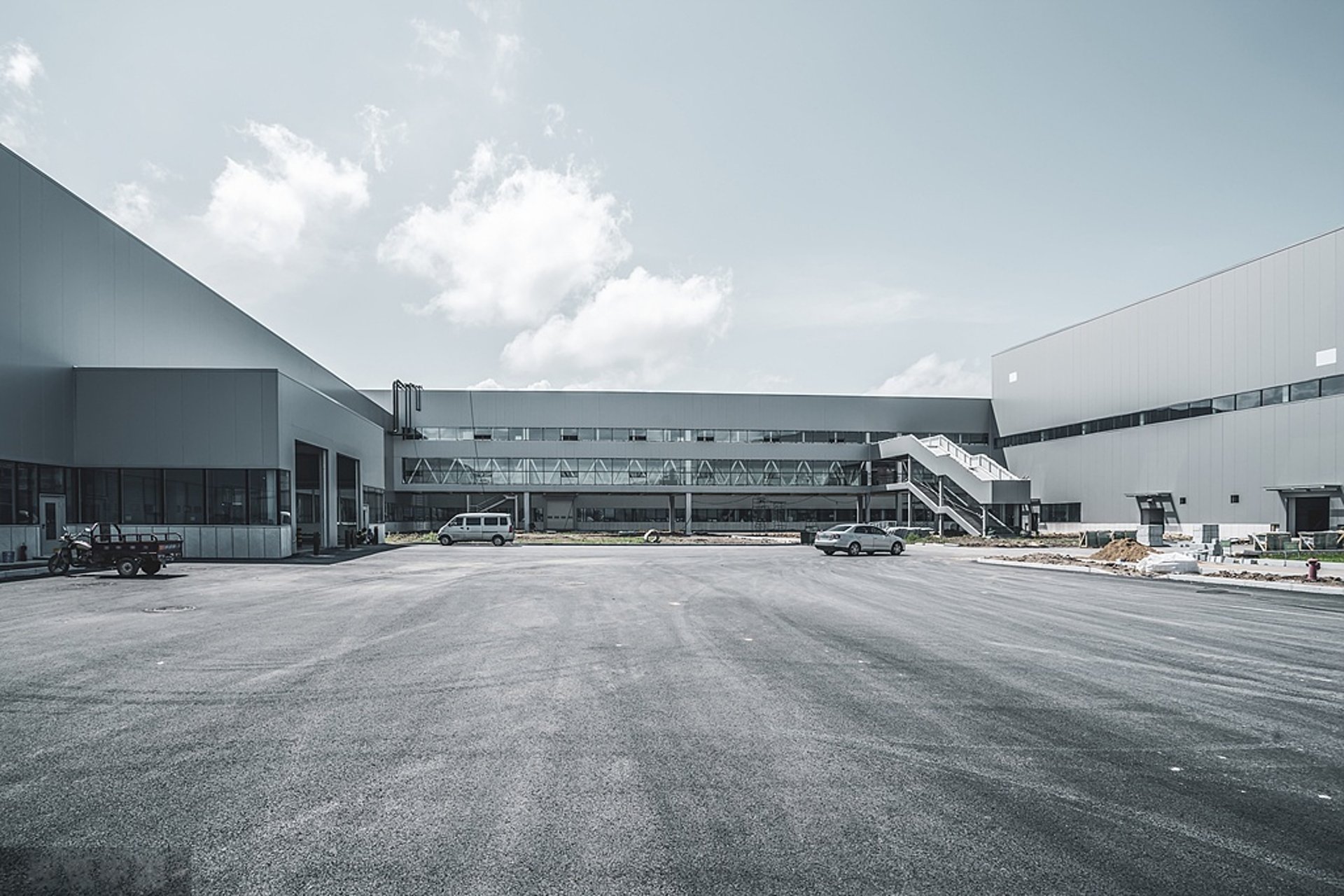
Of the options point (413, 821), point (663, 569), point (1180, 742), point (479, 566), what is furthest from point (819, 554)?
point (413, 821)

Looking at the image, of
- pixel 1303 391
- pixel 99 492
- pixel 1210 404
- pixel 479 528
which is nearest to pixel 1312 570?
pixel 1303 391

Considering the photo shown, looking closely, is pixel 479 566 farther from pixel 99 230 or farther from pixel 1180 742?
pixel 1180 742

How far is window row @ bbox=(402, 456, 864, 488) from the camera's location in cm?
6944

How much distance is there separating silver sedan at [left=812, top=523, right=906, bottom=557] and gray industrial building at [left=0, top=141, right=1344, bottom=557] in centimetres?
1622

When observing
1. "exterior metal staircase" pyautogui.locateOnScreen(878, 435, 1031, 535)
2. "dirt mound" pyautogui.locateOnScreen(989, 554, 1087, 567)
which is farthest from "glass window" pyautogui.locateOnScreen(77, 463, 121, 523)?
"exterior metal staircase" pyautogui.locateOnScreen(878, 435, 1031, 535)

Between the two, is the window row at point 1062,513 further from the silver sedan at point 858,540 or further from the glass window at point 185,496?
the glass window at point 185,496

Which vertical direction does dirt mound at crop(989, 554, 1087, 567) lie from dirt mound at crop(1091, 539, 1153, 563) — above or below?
below

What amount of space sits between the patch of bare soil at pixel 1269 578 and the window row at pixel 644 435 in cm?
4552

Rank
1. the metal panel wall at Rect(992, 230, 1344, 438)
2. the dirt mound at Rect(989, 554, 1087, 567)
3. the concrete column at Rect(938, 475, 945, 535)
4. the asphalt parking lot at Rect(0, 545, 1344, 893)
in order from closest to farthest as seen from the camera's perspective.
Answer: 1. the asphalt parking lot at Rect(0, 545, 1344, 893)
2. the dirt mound at Rect(989, 554, 1087, 567)
3. the metal panel wall at Rect(992, 230, 1344, 438)
4. the concrete column at Rect(938, 475, 945, 535)

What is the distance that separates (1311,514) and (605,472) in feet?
155

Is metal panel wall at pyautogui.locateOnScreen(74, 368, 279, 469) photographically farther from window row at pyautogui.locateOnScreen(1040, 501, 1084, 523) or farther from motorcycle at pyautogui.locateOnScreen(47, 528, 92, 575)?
window row at pyautogui.locateOnScreen(1040, 501, 1084, 523)

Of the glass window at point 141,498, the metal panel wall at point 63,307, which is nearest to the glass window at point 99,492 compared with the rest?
the glass window at point 141,498

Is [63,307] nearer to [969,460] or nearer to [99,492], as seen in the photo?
[99,492]

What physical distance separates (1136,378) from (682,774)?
175 feet
